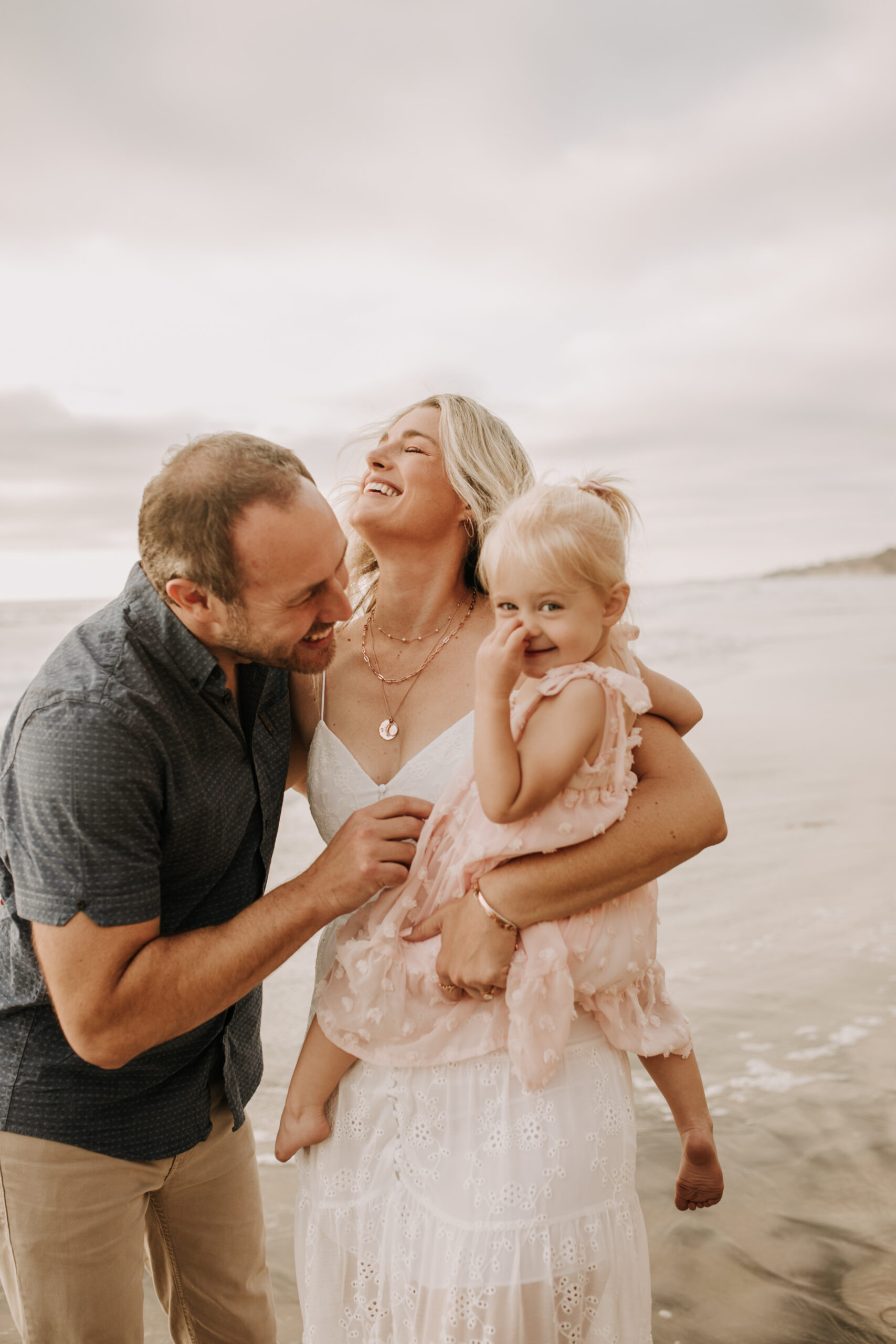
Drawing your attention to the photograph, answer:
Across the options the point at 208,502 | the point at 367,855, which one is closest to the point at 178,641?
the point at 208,502

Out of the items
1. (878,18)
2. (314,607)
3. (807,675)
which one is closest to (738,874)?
(314,607)

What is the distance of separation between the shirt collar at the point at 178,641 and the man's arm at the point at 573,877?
66cm

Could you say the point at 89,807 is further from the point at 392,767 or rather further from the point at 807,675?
the point at 807,675

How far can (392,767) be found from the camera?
233 centimetres

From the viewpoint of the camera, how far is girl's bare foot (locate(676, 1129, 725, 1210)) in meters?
2.14

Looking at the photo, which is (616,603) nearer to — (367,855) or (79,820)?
(367,855)

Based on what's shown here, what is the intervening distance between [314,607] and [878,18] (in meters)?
8.10

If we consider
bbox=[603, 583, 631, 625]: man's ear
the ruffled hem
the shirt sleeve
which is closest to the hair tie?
bbox=[603, 583, 631, 625]: man's ear

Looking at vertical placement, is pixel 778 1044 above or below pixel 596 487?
below

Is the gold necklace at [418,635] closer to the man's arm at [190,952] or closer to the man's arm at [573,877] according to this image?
the man's arm at [190,952]

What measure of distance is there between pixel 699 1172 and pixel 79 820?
1531 mm

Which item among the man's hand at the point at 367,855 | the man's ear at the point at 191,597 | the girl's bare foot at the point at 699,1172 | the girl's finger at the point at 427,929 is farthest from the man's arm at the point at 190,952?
the girl's bare foot at the point at 699,1172

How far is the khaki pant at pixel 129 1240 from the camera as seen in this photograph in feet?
6.54

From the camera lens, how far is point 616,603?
193 centimetres
